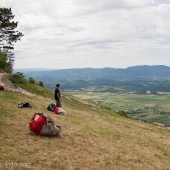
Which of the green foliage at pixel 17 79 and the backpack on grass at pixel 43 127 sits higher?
the green foliage at pixel 17 79

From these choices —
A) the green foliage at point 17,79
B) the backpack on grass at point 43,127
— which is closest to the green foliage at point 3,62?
the green foliage at point 17,79

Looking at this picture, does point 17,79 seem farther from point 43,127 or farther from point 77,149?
point 77,149

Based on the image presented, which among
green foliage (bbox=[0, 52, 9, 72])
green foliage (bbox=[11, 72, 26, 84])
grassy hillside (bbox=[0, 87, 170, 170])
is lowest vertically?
grassy hillside (bbox=[0, 87, 170, 170])

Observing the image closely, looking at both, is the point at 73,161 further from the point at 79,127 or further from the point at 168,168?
the point at 79,127

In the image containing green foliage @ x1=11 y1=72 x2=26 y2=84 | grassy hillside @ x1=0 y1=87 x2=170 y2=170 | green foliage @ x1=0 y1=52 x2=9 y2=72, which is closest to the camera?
grassy hillside @ x1=0 y1=87 x2=170 y2=170

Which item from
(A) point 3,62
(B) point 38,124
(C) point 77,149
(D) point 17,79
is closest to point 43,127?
(B) point 38,124

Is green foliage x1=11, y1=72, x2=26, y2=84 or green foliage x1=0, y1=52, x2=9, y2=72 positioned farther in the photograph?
green foliage x1=0, y1=52, x2=9, y2=72

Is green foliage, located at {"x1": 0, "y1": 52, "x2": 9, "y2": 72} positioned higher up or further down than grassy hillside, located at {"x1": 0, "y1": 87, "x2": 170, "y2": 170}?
higher up

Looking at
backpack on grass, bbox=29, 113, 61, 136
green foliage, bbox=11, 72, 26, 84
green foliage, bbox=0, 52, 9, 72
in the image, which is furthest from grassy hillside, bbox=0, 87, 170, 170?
green foliage, bbox=0, 52, 9, 72

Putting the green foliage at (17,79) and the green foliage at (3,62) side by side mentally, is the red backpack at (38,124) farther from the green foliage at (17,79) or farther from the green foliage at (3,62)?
the green foliage at (3,62)

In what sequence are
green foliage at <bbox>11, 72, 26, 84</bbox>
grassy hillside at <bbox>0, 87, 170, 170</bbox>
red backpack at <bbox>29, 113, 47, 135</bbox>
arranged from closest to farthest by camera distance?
grassy hillside at <bbox>0, 87, 170, 170</bbox>, red backpack at <bbox>29, 113, 47, 135</bbox>, green foliage at <bbox>11, 72, 26, 84</bbox>

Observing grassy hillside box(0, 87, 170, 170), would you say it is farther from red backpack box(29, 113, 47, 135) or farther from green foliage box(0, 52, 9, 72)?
green foliage box(0, 52, 9, 72)

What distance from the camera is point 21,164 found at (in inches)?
598

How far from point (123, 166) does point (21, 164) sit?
600 cm
